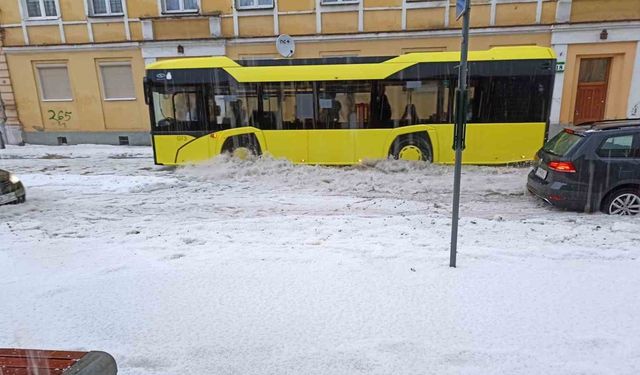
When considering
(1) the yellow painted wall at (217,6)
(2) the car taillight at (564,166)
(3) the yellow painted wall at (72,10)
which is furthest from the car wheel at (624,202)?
(3) the yellow painted wall at (72,10)

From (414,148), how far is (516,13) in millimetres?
8191

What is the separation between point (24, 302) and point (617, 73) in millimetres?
18527

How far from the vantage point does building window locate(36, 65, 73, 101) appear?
1772cm

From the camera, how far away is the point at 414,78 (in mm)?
10719

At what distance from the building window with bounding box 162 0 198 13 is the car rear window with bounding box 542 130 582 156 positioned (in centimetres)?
1480

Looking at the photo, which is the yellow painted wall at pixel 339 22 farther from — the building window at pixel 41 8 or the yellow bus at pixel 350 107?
the building window at pixel 41 8

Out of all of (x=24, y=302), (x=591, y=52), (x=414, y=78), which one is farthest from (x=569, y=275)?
(x=591, y=52)

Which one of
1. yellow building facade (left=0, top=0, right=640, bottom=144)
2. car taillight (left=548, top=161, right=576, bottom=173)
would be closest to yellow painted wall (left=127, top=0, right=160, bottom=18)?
yellow building facade (left=0, top=0, right=640, bottom=144)

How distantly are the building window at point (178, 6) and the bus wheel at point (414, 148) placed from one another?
1120 centimetres

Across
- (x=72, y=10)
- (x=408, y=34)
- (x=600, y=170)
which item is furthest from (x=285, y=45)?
(x=600, y=170)

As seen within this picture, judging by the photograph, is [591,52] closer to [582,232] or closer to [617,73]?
[617,73]

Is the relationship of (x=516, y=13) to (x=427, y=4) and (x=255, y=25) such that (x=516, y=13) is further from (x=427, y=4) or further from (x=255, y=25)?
(x=255, y=25)

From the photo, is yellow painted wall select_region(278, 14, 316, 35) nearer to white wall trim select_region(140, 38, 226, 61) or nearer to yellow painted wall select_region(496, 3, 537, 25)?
white wall trim select_region(140, 38, 226, 61)

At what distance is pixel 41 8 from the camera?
17375 mm
